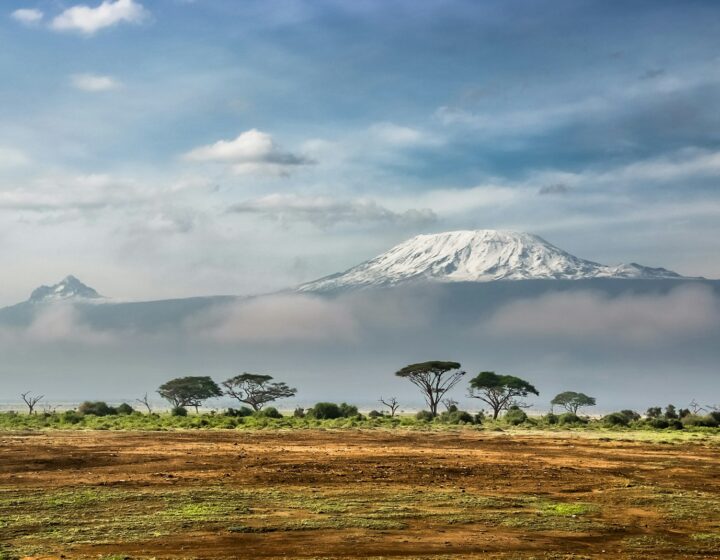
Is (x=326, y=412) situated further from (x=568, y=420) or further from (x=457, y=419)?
(x=568, y=420)

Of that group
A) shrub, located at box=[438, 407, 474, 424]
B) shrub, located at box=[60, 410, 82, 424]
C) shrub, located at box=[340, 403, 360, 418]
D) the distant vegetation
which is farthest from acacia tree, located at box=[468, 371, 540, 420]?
shrub, located at box=[60, 410, 82, 424]

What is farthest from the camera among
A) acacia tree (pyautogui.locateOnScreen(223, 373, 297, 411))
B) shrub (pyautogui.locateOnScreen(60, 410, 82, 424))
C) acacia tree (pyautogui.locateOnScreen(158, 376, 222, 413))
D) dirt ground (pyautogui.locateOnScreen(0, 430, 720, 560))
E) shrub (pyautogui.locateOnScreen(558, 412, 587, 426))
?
acacia tree (pyautogui.locateOnScreen(158, 376, 222, 413))

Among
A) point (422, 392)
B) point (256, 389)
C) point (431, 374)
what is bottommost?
point (422, 392)

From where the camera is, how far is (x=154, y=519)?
2012cm

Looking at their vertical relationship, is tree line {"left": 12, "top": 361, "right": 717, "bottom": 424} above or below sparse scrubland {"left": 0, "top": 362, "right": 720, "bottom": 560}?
above

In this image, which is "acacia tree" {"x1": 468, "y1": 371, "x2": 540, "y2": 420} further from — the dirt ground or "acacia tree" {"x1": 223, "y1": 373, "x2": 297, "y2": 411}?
the dirt ground

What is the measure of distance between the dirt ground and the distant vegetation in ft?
106

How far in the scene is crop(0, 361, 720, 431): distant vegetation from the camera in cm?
7119

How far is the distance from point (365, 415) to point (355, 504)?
91.6 m

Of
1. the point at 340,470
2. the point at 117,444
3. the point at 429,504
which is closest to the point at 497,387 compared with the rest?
the point at 117,444

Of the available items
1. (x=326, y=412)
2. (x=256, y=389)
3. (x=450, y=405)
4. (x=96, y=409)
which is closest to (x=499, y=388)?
(x=450, y=405)

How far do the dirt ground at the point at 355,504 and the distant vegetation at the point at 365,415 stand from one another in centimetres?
3240

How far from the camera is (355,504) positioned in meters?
22.5

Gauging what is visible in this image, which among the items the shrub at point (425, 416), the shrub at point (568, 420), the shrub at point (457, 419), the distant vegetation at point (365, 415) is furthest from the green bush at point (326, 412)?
the shrub at point (568, 420)
